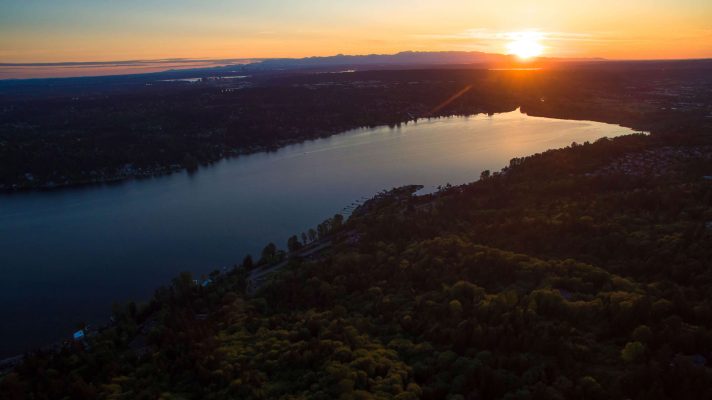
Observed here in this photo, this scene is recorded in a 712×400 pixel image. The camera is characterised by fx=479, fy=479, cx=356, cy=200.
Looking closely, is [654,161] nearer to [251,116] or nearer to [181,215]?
[181,215]

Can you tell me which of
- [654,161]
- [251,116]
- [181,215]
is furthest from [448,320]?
[251,116]

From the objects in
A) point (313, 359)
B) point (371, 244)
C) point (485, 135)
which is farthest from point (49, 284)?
point (485, 135)

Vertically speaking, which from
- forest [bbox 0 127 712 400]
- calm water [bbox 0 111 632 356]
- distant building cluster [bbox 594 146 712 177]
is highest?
distant building cluster [bbox 594 146 712 177]

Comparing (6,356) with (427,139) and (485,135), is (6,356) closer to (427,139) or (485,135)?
(427,139)

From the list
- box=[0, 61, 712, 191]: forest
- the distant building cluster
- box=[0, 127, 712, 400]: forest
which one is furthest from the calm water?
the distant building cluster

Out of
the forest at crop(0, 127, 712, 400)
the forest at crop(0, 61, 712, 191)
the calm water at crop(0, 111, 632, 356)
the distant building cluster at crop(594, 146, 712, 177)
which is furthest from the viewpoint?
the forest at crop(0, 61, 712, 191)

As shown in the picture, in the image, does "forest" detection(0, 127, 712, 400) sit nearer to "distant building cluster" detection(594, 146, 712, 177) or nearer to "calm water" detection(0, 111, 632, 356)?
"calm water" detection(0, 111, 632, 356)
